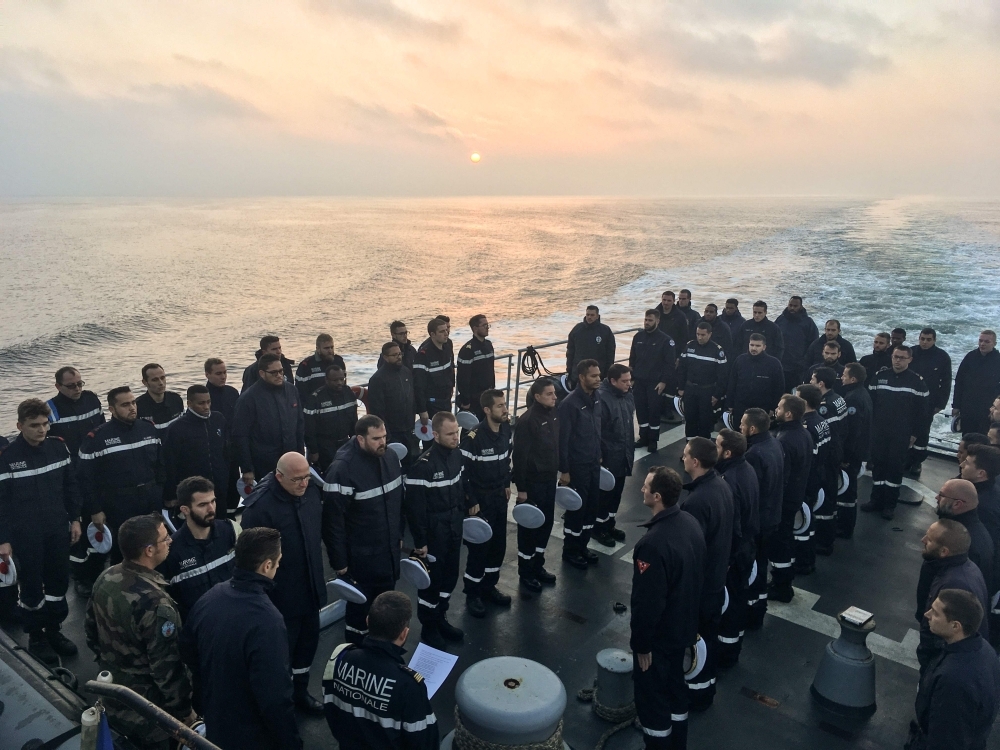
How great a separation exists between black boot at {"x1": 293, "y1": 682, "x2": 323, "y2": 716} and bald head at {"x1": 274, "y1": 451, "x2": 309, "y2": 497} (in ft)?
4.80

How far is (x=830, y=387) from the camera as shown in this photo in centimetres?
665

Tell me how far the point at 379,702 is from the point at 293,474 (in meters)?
1.78

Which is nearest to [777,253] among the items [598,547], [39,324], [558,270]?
[558,270]

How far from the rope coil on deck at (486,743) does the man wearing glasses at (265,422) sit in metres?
3.42

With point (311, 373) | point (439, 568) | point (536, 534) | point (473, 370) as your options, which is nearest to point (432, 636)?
point (439, 568)

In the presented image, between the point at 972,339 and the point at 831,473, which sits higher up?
the point at 831,473

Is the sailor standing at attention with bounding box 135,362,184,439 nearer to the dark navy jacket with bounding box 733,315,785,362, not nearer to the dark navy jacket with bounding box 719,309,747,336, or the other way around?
the dark navy jacket with bounding box 733,315,785,362

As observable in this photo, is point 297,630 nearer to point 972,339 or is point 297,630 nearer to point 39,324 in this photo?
point 972,339

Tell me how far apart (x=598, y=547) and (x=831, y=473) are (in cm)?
246

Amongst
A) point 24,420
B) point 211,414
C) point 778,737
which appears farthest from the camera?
point 211,414

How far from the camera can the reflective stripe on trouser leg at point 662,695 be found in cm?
410

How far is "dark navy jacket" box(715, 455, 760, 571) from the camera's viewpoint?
15.8 feet

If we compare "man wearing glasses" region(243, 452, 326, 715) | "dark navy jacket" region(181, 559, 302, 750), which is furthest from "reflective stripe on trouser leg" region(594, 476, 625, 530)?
"dark navy jacket" region(181, 559, 302, 750)

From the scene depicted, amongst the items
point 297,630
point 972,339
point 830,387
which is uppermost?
point 830,387
